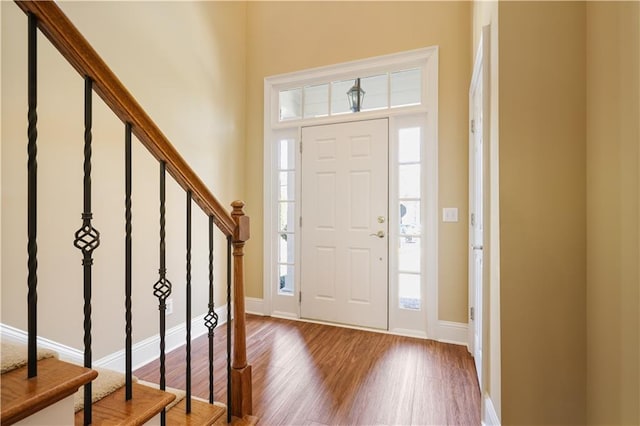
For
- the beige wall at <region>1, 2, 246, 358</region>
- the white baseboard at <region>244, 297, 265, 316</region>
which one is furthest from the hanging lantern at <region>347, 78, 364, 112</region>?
the white baseboard at <region>244, 297, 265, 316</region>

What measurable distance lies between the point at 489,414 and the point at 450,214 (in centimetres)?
155

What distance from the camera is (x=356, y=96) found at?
3125 mm

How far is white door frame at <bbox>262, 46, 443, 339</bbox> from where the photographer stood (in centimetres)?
278

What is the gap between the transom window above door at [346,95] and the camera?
294 cm

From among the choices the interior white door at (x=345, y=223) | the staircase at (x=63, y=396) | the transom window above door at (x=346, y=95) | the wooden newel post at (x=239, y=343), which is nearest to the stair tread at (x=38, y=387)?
the staircase at (x=63, y=396)

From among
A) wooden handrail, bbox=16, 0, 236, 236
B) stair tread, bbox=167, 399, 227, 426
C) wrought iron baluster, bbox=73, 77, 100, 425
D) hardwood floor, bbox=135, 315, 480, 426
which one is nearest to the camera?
wooden handrail, bbox=16, 0, 236, 236

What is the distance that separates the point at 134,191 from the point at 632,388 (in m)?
2.72

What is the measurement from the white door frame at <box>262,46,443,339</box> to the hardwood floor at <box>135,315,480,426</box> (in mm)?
416

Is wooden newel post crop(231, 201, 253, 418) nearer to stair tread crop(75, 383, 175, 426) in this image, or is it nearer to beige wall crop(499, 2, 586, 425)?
stair tread crop(75, 383, 175, 426)

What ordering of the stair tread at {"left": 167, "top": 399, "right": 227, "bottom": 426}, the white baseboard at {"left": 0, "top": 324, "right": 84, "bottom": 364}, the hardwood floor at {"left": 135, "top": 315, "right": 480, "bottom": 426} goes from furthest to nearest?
1. the hardwood floor at {"left": 135, "top": 315, "right": 480, "bottom": 426}
2. the white baseboard at {"left": 0, "top": 324, "right": 84, "bottom": 364}
3. the stair tread at {"left": 167, "top": 399, "right": 227, "bottom": 426}

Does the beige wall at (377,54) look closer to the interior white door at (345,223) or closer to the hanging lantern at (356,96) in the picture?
the hanging lantern at (356,96)

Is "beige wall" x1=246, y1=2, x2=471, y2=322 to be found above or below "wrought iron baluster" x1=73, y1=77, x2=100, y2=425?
above

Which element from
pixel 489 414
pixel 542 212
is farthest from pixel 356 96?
pixel 489 414

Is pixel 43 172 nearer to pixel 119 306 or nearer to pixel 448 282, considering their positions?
pixel 119 306
